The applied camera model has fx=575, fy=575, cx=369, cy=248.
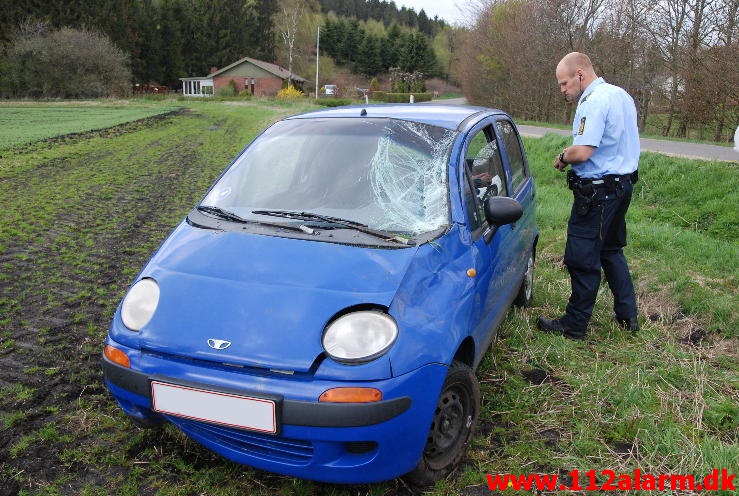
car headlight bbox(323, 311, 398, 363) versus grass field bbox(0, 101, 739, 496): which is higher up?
car headlight bbox(323, 311, 398, 363)

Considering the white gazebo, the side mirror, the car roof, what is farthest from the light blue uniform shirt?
the white gazebo

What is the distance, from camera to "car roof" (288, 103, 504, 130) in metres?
3.62

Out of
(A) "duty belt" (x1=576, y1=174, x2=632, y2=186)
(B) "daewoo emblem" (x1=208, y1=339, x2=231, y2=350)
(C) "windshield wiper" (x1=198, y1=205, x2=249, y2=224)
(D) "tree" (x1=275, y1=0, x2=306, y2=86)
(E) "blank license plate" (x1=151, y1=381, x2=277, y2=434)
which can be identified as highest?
(D) "tree" (x1=275, y1=0, x2=306, y2=86)

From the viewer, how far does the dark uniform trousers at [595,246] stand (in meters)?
3.98

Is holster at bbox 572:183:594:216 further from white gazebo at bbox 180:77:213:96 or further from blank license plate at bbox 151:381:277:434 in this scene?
white gazebo at bbox 180:77:213:96

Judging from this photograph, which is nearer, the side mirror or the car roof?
the side mirror

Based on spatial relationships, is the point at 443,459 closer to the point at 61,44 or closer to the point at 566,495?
the point at 566,495

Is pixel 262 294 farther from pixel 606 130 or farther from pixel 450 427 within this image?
pixel 606 130

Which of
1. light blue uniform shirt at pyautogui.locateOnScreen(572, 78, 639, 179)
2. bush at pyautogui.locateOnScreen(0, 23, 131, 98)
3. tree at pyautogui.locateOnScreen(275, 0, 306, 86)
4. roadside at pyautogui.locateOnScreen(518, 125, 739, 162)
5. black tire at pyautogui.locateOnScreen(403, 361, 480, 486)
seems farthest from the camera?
tree at pyautogui.locateOnScreen(275, 0, 306, 86)

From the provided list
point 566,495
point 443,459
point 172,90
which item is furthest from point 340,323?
point 172,90

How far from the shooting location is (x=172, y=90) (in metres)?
74.8

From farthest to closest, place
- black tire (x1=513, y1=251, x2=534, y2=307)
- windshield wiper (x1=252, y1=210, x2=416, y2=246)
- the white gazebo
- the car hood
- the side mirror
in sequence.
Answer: the white gazebo, black tire (x1=513, y1=251, x2=534, y2=307), the side mirror, windshield wiper (x1=252, y1=210, x2=416, y2=246), the car hood

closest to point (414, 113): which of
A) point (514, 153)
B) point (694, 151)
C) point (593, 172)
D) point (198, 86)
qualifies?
point (514, 153)

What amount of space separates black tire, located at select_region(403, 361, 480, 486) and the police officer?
1.75 m
